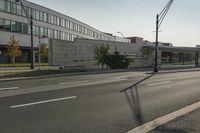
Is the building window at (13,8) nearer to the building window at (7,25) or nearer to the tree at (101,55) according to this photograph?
the building window at (7,25)

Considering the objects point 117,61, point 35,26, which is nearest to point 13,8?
point 35,26

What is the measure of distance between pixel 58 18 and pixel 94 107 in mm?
71485

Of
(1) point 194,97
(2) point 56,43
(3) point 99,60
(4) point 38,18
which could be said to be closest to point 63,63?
(2) point 56,43

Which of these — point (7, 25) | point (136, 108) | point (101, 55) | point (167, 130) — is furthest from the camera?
point (7, 25)

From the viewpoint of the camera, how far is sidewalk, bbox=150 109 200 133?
6699 millimetres

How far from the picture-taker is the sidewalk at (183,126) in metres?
6.70

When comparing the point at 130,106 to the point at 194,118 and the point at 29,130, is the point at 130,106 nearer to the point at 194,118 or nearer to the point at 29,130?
the point at 194,118

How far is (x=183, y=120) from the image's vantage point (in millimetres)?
7773

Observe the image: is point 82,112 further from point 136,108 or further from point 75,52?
point 75,52

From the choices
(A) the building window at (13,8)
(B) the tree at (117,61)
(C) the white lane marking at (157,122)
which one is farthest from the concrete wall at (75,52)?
(A) the building window at (13,8)

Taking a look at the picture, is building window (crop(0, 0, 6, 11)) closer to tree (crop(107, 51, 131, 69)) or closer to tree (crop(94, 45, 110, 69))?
tree (crop(94, 45, 110, 69))

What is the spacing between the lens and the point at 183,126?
7082 millimetres

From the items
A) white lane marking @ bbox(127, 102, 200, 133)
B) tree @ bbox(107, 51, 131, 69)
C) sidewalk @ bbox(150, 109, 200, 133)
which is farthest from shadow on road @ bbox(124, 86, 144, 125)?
tree @ bbox(107, 51, 131, 69)

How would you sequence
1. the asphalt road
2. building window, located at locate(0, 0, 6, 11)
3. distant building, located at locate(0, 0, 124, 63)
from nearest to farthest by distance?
the asphalt road < building window, located at locate(0, 0, 6, 11) < distant building, located at locate(0, 0, 124, 63)
